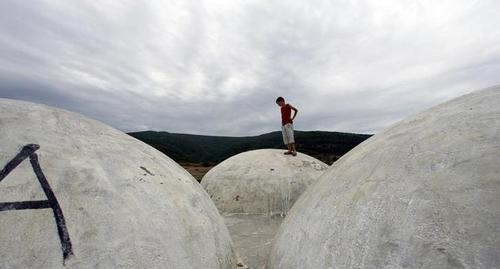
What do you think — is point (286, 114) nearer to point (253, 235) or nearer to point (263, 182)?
point (263, 182)

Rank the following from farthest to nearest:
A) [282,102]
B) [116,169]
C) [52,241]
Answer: [282,102] < [116,169] < [52,241]

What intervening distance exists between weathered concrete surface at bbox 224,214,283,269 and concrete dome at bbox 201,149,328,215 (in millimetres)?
283

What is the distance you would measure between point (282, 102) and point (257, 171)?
1.75 metres

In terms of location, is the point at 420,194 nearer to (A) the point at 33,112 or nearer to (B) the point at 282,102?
(A) the point at 33,112

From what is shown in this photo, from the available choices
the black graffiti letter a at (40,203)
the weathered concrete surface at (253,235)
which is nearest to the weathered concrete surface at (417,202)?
the black graffiti letter a at (40,203)

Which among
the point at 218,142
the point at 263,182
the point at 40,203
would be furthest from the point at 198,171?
the point at 218,142

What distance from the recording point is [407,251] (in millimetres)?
2020

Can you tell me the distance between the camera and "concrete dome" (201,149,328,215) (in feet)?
27.2

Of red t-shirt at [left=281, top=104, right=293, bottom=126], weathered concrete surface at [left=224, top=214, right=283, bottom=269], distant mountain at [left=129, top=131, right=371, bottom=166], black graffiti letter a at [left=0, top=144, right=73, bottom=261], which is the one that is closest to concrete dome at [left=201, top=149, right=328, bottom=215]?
weathered concrete surface at [left=224, top=214, right=283, bottom=269]

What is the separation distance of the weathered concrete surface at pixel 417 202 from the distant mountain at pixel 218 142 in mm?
42737

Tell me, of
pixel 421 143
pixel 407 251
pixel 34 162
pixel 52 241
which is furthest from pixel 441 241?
pixel 34 162

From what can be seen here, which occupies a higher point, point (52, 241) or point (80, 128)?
point (80, 128)

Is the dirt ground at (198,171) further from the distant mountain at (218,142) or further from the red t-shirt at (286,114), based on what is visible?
the distant mountain at (218,142)

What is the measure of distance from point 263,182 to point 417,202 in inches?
251
